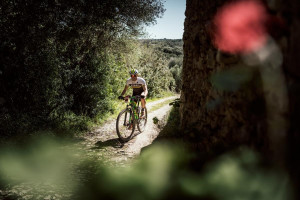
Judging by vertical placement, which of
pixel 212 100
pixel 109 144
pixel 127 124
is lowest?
pixel 109 144

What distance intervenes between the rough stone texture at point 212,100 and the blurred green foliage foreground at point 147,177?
0.98 ft

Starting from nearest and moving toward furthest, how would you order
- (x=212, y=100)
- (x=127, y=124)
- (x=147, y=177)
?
(x=147, y=177) → (x=212, y=100) → (x=127, y=124)

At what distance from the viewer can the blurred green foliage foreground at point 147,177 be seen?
1885 mm

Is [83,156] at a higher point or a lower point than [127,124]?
lower

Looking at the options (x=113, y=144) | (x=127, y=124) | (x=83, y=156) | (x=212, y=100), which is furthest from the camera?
(x=127, y=124)

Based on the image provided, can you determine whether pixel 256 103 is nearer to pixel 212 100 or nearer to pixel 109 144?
pixel 212 100

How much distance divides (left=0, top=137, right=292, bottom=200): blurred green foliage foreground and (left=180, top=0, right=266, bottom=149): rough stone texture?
0.30m

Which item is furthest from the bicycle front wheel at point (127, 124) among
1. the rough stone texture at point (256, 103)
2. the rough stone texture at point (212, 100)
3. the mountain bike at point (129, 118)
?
the rough stone texture at point (256, 103)

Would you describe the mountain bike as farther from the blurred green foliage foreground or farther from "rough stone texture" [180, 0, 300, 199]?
"rough stone texture" [180, 0, 300, 199]

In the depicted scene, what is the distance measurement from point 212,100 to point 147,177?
4.96 feet

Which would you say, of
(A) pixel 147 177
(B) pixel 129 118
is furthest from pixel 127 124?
(A) pixel 147 177

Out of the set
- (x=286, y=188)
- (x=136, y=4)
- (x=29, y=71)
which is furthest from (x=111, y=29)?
(x=286, y=188)

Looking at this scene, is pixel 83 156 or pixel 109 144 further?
pixel 109 144

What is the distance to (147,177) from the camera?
2740 mm
